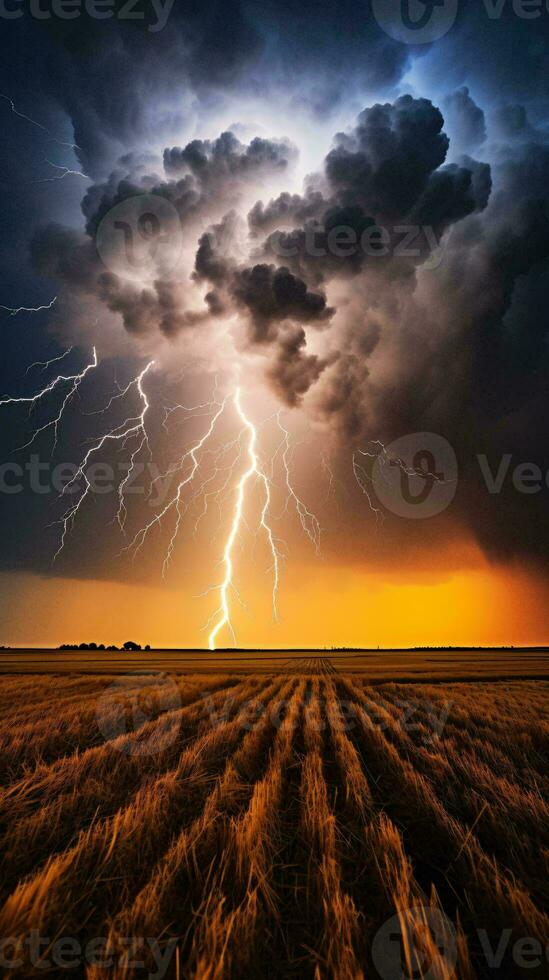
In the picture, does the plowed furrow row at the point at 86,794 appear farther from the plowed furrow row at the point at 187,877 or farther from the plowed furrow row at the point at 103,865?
the plowed furrow row at the point at 187,877

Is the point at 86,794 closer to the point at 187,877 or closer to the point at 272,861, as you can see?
the point at 187,877

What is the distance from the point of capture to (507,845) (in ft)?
11.5

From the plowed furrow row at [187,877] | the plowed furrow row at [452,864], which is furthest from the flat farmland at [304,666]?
the plowed furrow row at [187,877]

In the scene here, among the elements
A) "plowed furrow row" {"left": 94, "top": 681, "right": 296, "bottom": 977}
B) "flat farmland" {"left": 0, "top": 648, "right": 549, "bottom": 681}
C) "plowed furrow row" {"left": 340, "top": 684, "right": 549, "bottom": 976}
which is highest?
"plowed furrow row" {"left": 94, "top": 681, "right": 296, "bottom": 977}

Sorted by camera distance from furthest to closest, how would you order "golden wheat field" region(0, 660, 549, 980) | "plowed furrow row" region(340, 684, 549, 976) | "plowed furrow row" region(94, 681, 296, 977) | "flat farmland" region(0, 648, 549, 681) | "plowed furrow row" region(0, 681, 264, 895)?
1. "flat farmland" region(0, 648, 549, 681)
2. "plowed furrow row" region(0, 681, 264, 895)
3. "plowed furrow row" region(340, 684, 549, 976)
4. "plowed furrow row" region(94, 681, 296, 977)
5. "golden wheat field" region(0, 660, 549, 980)

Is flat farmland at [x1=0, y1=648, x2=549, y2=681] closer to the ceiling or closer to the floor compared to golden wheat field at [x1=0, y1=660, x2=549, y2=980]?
closer to the floor

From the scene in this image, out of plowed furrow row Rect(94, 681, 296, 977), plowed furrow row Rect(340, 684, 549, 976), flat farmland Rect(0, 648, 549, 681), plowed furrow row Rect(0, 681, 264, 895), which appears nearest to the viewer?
plowed furrow row Rect(94, 681, 296, 977)

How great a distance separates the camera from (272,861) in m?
3.12

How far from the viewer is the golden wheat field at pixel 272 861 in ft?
6.97

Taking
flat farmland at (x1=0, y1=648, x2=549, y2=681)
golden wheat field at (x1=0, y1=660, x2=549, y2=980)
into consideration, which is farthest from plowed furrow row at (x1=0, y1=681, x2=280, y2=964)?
flat farmland at (x1=0, y1=648, x2=549, y2=681)

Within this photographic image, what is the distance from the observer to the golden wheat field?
6.97ft

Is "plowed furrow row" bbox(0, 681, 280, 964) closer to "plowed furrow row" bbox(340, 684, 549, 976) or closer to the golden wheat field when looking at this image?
the golden wheat field

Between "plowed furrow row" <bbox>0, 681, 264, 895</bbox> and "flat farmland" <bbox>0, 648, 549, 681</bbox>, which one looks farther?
"flat farmland" <bbox>0, 648, 549, 681</bbox>

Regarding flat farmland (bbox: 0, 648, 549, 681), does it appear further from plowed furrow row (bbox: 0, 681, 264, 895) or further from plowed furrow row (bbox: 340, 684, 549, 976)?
plowed furrow row (bbox: 340, 684, 549, 976)
